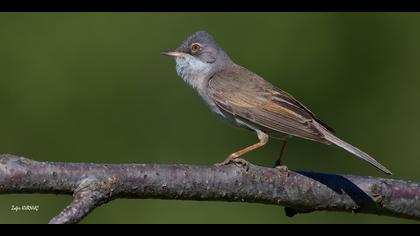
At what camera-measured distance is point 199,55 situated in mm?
7441

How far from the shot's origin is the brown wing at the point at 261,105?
6.23 m

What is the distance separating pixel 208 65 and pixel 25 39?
6.76 ft

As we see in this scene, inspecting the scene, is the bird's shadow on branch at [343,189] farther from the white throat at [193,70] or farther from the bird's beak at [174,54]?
the bird's beak at [174,54]

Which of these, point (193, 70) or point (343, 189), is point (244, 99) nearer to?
point (193, 70)

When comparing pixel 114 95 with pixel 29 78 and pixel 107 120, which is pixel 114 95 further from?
pixel 29 78

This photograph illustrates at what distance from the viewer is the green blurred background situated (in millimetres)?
7891

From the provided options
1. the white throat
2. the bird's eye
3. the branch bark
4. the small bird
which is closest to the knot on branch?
the branch bark

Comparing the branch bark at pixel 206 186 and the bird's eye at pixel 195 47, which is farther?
the bird's eye at pixel 195 47

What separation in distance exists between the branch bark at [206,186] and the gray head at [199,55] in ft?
6.94

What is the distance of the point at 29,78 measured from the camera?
8211 mm

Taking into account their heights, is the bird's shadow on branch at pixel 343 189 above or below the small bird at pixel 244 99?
below

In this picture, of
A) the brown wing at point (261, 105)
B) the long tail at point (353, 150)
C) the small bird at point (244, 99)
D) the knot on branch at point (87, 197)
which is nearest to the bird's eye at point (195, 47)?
the small bird at point (244, 99)

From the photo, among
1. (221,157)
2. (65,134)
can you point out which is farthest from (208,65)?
(65,134)

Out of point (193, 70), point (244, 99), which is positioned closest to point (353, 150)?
point (244, 99)
